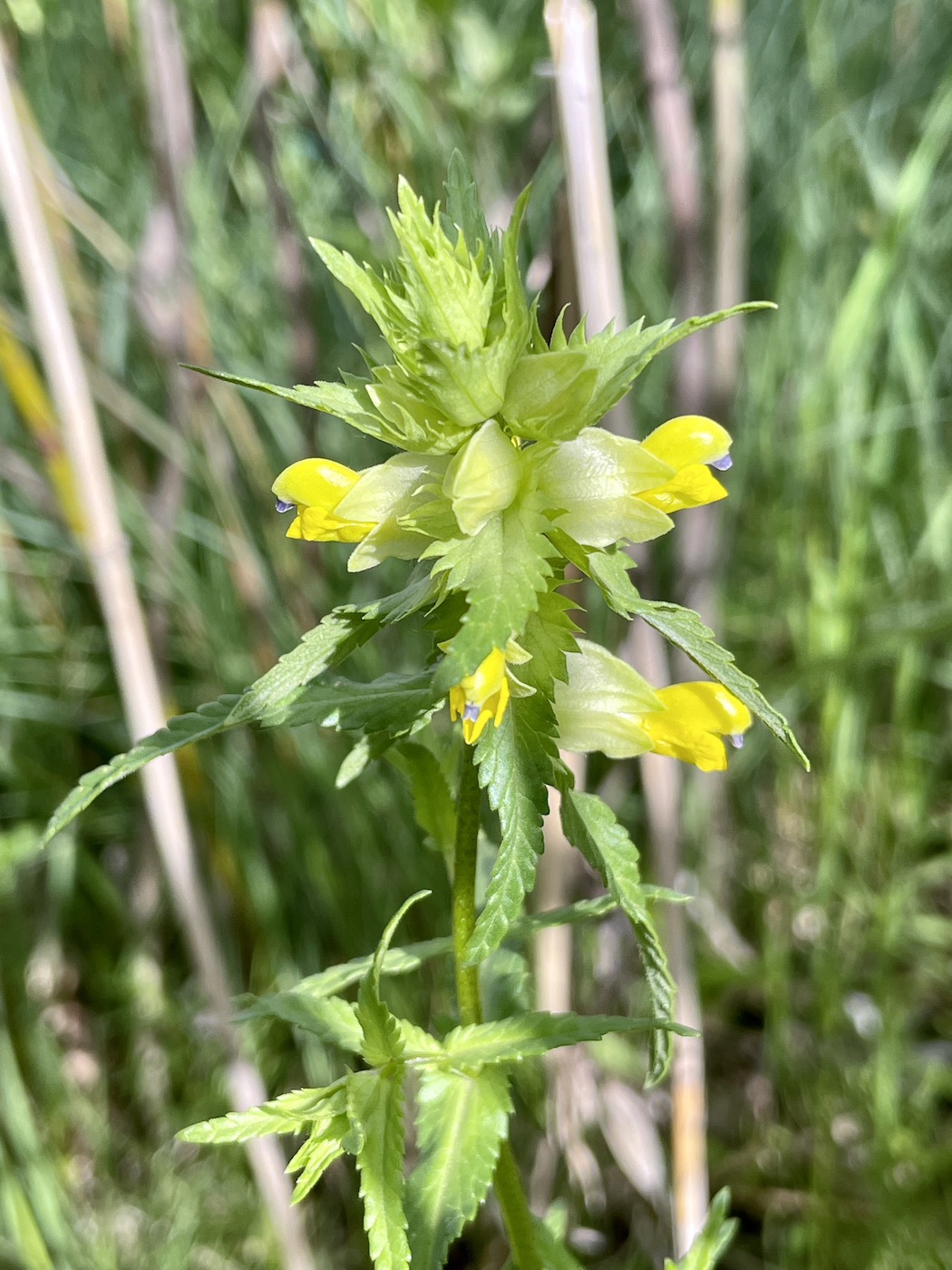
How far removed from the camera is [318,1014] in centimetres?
46

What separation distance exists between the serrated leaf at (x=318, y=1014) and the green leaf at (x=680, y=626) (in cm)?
23

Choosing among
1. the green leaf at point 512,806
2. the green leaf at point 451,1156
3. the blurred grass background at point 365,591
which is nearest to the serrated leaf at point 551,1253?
the green leaf at point 451,1156

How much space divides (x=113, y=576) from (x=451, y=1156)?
61 cm

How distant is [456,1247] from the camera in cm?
102

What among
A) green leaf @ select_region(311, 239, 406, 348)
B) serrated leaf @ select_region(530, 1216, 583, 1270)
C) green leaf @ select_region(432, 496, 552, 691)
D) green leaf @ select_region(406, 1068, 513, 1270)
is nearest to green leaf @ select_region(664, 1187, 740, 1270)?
serrated leaf @ select_region(530, 1216, 583, 1270)

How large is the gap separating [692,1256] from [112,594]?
2.19ft

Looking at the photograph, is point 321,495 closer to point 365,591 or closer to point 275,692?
point 275,692

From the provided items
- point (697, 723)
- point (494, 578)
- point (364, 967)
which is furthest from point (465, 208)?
point (364, 967)

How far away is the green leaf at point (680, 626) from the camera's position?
0.39m

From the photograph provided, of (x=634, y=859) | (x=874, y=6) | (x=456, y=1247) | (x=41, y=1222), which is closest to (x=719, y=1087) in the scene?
(x=456, y=1247)

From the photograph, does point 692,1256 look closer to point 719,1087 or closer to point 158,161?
point 719,1087

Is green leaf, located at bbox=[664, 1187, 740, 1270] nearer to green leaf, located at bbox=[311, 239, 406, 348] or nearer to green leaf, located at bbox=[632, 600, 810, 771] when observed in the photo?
green leaf, located at bbox=[632, 600, 810, 771]

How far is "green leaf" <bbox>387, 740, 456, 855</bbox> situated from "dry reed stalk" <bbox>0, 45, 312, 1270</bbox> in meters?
0.44

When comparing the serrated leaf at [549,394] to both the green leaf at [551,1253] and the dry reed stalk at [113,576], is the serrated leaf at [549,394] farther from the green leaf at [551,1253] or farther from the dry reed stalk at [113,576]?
the dry reed stalk at [113,576]
